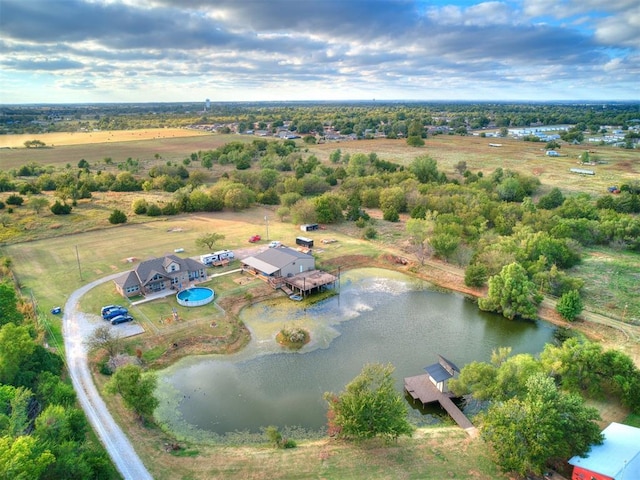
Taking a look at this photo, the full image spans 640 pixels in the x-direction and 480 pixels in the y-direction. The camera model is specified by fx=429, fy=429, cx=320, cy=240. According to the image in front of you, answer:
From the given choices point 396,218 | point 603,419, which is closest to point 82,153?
point 396,218

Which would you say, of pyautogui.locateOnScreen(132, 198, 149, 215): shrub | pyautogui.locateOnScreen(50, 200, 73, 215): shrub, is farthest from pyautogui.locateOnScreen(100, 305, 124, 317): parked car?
pyautogui.locateOnScreen(50, 200, 73, 215): shrub

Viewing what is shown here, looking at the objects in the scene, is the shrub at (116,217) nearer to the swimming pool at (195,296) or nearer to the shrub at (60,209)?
the shrub at (60,209)

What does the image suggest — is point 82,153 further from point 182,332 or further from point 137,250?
point 182,332

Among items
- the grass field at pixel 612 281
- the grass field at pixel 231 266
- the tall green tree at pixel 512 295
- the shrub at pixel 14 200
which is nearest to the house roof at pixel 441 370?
the grass field at pixel 231 266

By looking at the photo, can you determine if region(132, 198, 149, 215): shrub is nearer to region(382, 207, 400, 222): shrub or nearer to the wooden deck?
region(382, 207, 400, 222): shrub

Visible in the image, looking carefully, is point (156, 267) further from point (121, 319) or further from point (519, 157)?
point (519, 157)
